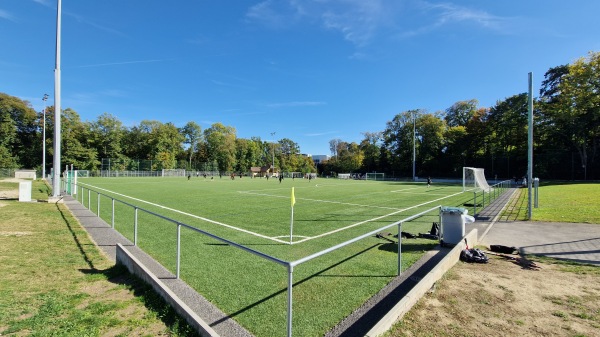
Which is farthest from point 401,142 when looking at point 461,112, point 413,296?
point 413,296

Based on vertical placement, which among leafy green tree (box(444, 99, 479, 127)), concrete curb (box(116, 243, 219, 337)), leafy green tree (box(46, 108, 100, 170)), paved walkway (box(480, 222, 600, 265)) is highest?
leafy green tree (box(444, 99, 479, 127))

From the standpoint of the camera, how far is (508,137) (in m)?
62.3

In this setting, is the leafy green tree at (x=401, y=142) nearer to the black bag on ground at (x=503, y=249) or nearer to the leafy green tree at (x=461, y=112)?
the leafy green tree at (x=461, y=112)

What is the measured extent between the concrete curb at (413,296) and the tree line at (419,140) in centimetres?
5242

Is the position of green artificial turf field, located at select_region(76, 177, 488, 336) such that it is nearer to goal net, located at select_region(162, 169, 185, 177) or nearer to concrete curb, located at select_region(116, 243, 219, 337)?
concrete curb, located at select_region(116, 243, 219, 337)

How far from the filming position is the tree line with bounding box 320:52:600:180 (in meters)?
43.8

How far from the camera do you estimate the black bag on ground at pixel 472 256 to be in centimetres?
625

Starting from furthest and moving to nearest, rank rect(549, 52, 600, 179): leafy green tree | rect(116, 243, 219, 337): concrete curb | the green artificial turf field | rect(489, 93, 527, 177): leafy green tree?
rect(489, 93, 527, 177): leafy green tree → rect(549, 52, 600, 179): leafy green tree → the green artificial turf field → rect(116, 243, 219, 337): concrete curb

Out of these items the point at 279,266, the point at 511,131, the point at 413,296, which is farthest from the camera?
the point at 511,131

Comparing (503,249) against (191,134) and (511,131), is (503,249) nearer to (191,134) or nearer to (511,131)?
(511,131)

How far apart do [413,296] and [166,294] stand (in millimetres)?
3403

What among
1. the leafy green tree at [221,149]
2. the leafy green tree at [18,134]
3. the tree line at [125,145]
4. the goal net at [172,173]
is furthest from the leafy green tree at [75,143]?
the leafy green tree at [221,149]

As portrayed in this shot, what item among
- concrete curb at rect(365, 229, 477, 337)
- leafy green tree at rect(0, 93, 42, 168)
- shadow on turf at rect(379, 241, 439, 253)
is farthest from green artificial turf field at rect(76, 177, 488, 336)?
leafy green tree at rect(0, 93, 42, 168)

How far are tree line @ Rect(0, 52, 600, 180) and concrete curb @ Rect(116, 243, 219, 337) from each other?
187 ft
